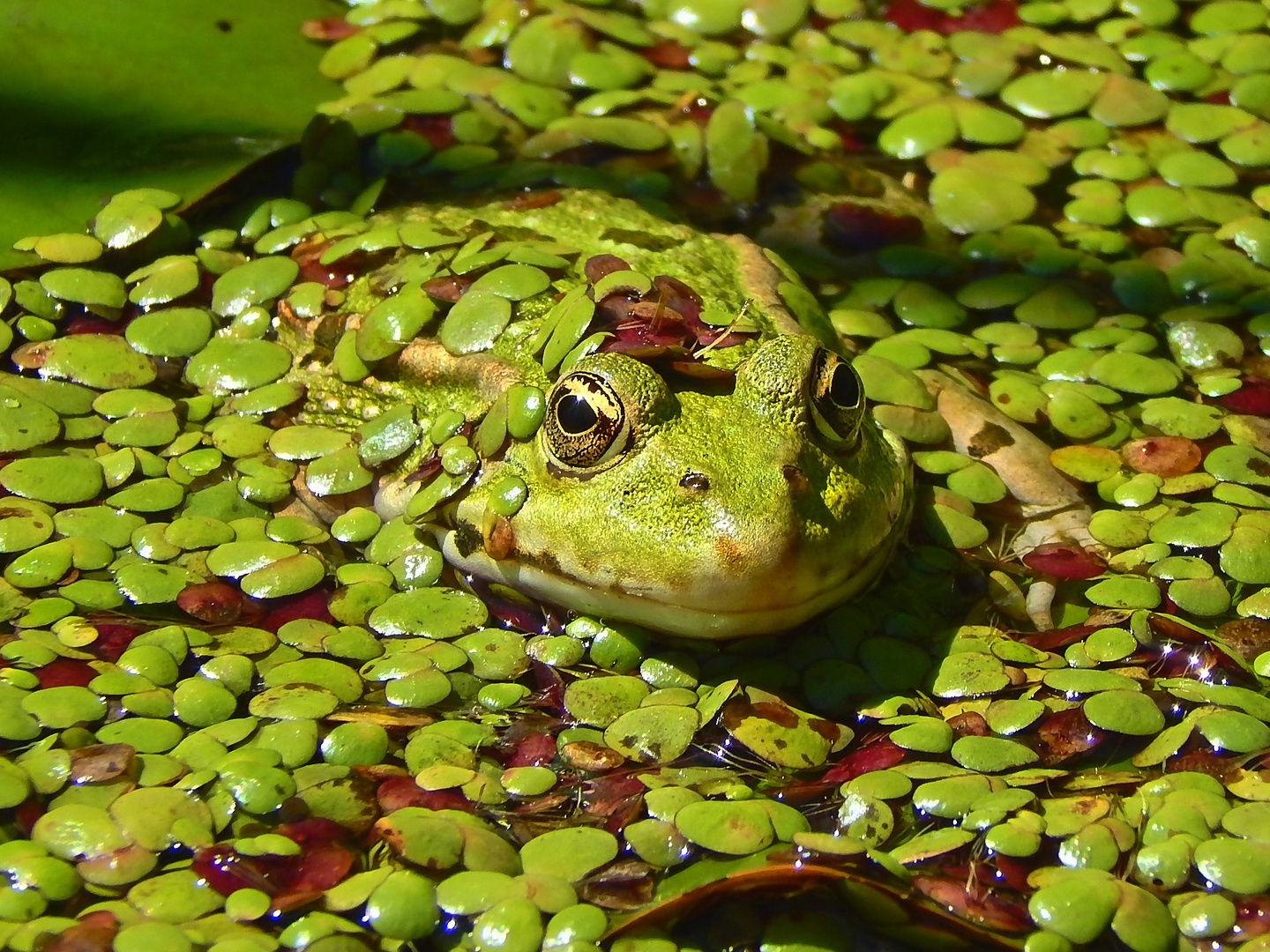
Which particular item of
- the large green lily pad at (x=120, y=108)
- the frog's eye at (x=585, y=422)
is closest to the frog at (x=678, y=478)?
the frog's eye at (x=585, y=422)

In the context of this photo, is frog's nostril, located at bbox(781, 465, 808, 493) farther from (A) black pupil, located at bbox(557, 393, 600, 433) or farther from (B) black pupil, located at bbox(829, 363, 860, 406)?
(A) black pupil, located at bbox(557, 393, 600, 433)

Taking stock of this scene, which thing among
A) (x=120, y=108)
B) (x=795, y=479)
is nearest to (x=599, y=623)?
(x=795, y=479)

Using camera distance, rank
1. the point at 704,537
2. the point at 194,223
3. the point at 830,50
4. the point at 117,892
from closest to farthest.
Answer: the point at 117,892
the point at 704,537
the point at 194,223
the point at 830,50

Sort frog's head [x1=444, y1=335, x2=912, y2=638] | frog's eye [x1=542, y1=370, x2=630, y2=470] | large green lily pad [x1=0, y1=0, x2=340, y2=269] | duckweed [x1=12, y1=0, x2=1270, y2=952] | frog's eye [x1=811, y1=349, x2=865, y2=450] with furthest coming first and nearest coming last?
large green lily pad [x1=0, y1=0, x2=340, y2=269], frog's eye [x1=811, y1=349, x2=865, y2=450], frog's eye [x1=542, y1=370, x2=630, y2=470], frog's head [x1=444, y1=335, x2=912, y2=638], duckweed [x1=12, y1=0, x2=1270, y2=952]

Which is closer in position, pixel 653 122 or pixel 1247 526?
pixel 1247 526

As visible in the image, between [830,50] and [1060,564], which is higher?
[830,50]

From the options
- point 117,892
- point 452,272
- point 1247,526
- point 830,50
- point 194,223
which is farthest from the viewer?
point 830,50

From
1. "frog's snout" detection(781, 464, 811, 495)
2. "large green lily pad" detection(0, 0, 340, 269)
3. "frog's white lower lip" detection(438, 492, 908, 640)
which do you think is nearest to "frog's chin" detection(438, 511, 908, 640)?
"frog's white lower lip" detection(438, 492, 908, 640)

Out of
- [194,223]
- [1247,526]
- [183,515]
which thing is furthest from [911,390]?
[194,223]

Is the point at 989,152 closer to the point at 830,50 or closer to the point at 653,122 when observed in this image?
the point at 830,50
